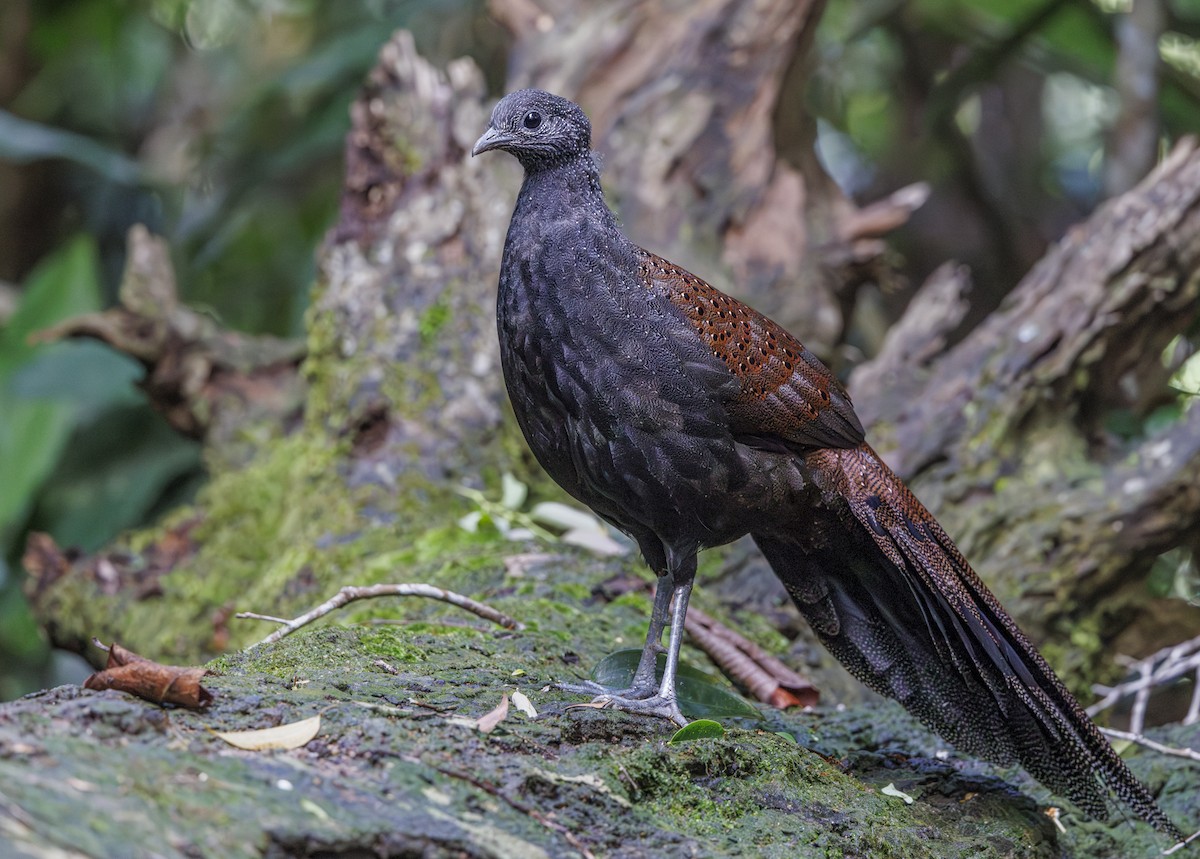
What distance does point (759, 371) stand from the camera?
322 centimetres

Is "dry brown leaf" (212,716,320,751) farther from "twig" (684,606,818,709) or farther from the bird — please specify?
"twig" (684,606,818,709)

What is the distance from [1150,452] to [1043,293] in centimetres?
77

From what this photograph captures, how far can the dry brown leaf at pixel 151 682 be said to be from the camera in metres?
2.10

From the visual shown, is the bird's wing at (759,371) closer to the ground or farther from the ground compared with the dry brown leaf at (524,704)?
farther from the ground

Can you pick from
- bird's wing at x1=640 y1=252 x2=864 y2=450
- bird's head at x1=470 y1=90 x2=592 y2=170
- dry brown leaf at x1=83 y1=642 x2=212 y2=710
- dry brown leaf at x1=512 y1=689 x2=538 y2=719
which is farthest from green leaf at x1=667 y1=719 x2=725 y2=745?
bird's head at x1=470 y1=90 x2=592 y2=170

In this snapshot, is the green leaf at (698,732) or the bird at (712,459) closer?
the green leaf at (698,732)

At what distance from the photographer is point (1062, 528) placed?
464cm

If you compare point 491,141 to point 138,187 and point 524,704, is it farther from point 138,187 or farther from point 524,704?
point 138,187

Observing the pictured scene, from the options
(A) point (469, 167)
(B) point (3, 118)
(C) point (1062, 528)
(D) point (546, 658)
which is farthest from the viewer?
(B) point (3, 118)

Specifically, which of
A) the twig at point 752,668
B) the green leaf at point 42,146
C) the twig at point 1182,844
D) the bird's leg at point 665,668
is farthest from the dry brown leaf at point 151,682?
the green leaf at point 42,146

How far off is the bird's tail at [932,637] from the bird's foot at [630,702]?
2.19 feet

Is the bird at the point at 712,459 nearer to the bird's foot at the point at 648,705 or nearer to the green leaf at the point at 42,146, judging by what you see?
the bird's foot at the point at 648,705

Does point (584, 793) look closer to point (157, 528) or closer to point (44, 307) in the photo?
point (157, 528)

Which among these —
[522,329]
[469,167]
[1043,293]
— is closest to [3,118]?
[469,167]
